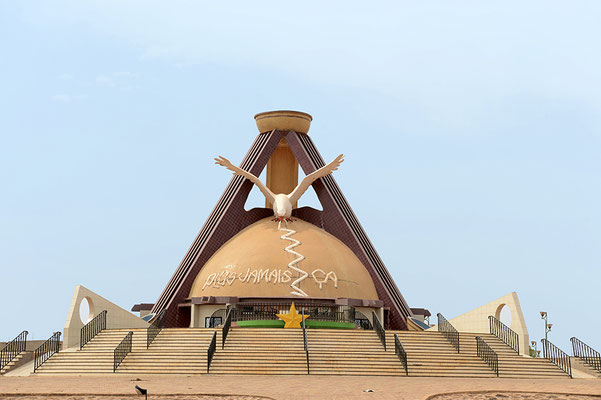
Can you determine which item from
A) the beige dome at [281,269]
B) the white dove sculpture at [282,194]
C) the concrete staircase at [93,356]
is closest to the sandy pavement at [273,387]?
the concrete staircase at [93,356]

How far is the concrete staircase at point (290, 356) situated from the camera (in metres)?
25.4

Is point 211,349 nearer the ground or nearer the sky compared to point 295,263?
nearer the ground

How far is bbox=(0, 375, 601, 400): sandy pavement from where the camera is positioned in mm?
17453

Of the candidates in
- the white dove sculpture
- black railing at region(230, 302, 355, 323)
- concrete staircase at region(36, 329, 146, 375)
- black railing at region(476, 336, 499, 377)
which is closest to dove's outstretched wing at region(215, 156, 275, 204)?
the white dove sculpture

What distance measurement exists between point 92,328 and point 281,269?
9.45 m

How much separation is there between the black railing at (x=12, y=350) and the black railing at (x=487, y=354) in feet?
57.4

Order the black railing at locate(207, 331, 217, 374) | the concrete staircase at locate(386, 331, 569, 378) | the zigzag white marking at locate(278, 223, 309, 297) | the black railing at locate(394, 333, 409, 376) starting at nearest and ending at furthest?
the black railing at locate(207, 331, 217, 374) < the black railing at locate(394, 333, 409, 376) < the concrete staircase at locate(386, 331, 569, 378) < the zigzag white marking at locate(278, 223, 309, 297)

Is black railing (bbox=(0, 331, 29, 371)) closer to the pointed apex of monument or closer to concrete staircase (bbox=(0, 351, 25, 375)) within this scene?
concrete staircase (bbox=(0, 351, 25, 375))

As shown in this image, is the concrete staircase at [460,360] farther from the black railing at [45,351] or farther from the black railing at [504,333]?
the black railing at [45,351]

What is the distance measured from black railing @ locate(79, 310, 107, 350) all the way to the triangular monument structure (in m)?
5.76

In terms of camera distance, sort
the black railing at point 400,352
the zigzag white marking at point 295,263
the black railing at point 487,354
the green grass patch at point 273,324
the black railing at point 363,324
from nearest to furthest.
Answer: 1. the black railing at point 400,352
2. the black railing at point 487,354
3. the green grass patch at point 273,324
4. the black railing at point 363,324
5. the zigzag white marking at point 295,263

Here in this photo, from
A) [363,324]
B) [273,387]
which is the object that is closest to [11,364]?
[273,387]

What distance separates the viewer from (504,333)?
3153 cm

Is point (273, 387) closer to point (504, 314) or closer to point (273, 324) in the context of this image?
point (273, 324)
